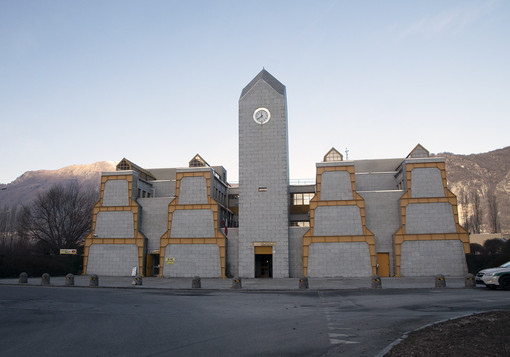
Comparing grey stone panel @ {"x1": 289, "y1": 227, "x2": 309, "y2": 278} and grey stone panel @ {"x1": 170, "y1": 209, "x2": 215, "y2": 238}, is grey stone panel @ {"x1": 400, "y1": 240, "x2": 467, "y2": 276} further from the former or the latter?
grey stone panel @ {"x1": 170, "y1": 209, "x2": 215, "y2": 238}

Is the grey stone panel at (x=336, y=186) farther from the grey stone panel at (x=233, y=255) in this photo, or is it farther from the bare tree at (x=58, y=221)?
the bare tree at (x=58, y=221)

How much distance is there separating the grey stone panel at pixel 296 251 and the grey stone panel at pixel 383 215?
684 centimetres

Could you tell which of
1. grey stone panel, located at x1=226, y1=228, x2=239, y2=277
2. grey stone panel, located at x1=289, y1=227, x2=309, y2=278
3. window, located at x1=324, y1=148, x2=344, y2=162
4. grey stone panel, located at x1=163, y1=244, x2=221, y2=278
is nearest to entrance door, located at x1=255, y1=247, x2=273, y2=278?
grey stone panel, located at x1=226, y1=228, x2=239, y2=277

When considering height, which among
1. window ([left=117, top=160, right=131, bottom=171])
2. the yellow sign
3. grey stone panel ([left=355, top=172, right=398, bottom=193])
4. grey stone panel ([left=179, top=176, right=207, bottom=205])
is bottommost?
the yellow sign

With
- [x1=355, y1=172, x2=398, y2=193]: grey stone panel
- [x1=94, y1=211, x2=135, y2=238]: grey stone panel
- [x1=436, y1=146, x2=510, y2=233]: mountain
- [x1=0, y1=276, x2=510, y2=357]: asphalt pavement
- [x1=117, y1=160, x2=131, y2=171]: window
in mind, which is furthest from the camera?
[x1=436, y1=146, x2=510, y2=233]: mountain

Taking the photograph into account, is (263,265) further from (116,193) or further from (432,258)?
(116,193)

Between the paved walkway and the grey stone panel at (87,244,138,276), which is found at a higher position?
the grey stone panel at (87,244,138,276)

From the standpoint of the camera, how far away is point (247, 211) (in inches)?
1604

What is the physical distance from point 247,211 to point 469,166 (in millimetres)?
164522

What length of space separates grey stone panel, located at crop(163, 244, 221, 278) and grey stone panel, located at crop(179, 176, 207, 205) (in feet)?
15.7

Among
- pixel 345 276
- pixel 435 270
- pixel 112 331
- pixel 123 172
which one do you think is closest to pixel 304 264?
pixel 345 276

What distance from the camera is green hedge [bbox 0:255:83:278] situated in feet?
133

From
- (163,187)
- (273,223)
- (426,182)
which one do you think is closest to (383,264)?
(426,182)

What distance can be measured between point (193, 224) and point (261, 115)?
536 inches
